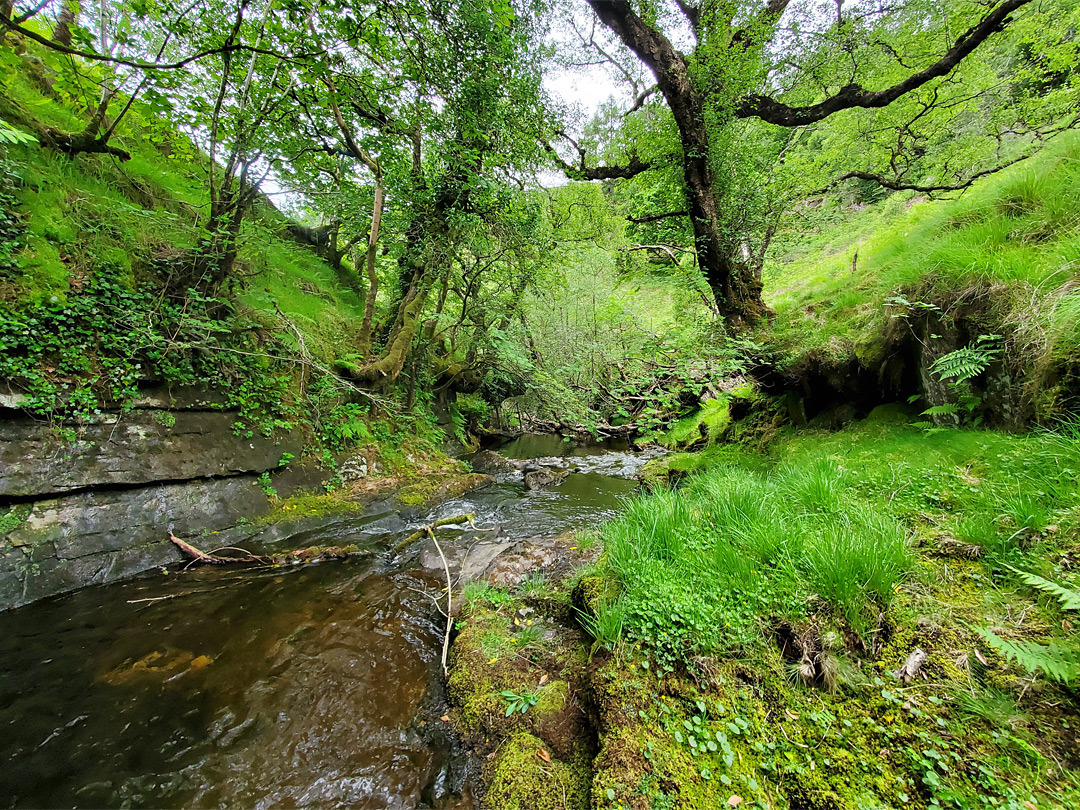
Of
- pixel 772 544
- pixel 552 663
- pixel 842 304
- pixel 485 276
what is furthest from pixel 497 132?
pixel 552 663

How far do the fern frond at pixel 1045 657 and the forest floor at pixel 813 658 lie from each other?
0.06 metres

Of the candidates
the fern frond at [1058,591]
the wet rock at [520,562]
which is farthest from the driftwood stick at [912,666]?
the wet rock at [520,562]

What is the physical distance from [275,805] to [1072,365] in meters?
6.03

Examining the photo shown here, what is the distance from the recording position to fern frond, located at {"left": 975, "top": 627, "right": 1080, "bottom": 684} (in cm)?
135

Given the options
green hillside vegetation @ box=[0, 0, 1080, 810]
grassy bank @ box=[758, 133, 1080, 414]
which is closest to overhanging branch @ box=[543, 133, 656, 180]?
green hillside vegetation @ box=[0, 0, 1080, 810]

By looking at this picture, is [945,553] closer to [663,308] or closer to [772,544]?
[772,544]

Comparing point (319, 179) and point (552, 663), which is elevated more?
point (319, 179)

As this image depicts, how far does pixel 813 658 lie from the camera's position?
1.86 m


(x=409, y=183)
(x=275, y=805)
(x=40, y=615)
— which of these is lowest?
(x=275, y=805)

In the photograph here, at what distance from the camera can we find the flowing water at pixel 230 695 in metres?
2.04

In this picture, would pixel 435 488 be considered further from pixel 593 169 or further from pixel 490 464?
pixel 593 169

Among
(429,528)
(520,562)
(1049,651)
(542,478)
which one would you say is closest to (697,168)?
(1049,651)

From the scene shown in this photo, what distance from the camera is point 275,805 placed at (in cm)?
197

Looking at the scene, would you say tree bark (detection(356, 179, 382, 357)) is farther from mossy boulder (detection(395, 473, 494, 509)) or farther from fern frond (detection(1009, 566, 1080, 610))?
fern frond (detection(1009, 566, 1080, 610))
